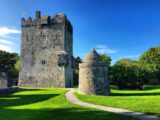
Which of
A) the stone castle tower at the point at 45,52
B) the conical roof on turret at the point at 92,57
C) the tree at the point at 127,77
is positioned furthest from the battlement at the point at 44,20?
the conical roof on turret at the point at 92,57

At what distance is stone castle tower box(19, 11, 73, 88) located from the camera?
5147 centimetres

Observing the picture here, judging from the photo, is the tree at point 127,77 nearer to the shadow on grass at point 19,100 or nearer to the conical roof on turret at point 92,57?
the conical roof on turret at point 92,57

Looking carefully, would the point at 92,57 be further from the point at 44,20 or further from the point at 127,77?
the point at 44,20

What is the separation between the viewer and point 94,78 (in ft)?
100.0

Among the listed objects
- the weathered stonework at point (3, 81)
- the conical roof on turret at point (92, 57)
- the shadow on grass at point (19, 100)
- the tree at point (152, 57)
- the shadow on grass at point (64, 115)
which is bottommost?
the shadow on grass at point (64, 115)

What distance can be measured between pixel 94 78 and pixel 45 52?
23994 mm

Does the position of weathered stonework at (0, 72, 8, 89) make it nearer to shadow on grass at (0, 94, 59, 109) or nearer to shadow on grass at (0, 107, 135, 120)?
shadow on grass at (0, 94, 59, 109)

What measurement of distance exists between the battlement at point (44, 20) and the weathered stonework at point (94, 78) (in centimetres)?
2318

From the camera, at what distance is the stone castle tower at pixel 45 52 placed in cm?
5147

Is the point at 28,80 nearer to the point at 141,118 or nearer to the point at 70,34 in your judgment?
the point at 70,34

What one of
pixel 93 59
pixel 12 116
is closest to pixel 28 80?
pixel 93 59

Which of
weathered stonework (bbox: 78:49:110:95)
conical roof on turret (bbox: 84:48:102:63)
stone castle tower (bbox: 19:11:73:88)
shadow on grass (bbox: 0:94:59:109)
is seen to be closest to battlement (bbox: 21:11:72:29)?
stone castle tower (bbox: 19:11:73:88)

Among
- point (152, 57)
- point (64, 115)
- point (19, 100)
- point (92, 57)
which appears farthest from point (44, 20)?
point (152, 57)

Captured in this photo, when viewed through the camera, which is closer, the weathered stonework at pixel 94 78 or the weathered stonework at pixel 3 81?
the weathered stonework at pixel 94 78
